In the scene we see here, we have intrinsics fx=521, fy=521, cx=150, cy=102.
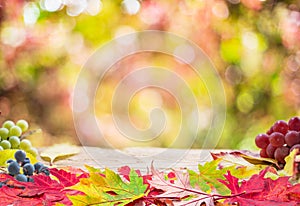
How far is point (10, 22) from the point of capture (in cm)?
232

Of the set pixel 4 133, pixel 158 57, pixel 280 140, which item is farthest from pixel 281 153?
pixel 158 57

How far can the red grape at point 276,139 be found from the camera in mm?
931

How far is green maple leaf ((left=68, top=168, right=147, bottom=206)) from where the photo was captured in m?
0.55

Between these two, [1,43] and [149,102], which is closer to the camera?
[1,43]

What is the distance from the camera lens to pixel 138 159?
3.64 ft

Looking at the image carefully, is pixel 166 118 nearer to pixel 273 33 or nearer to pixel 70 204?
pixel 273 33

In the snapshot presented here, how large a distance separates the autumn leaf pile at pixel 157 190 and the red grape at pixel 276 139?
0.32m

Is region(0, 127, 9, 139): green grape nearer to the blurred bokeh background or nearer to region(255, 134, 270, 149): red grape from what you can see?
region(255, 134, 270, 149): red grape

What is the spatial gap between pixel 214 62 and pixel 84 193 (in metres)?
1.97

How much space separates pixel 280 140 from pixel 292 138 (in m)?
0.03

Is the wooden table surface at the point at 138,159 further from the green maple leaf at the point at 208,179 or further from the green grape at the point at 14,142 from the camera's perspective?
the green maple leaf at the point at 208,179

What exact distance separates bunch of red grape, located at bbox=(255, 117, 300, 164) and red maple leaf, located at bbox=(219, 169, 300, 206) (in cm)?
33

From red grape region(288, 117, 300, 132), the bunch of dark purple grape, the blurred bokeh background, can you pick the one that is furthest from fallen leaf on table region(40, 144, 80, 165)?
the blurred bokeh background

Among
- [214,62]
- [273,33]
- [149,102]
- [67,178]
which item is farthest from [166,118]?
[67,178]
